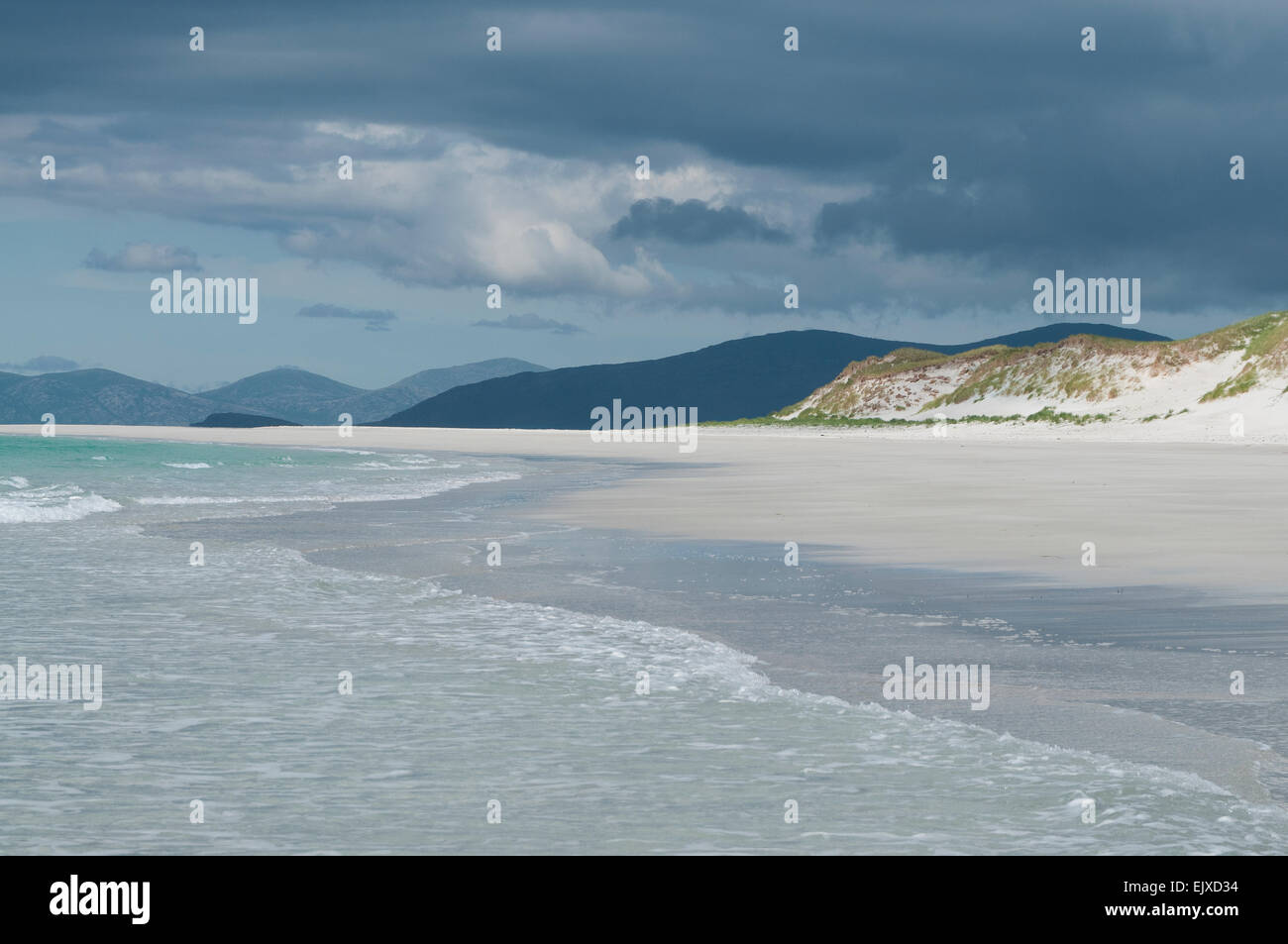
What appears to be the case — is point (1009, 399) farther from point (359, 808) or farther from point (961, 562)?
point (359, 808)

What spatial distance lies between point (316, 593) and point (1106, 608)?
8.02 metres

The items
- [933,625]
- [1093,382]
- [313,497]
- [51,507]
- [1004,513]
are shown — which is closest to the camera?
[933,625]

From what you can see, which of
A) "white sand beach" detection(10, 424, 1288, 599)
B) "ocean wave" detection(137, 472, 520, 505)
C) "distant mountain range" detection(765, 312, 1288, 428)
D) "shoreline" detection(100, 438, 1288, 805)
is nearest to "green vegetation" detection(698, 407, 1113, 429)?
"distant mountain range" detection(765, 312, 1288, 428)

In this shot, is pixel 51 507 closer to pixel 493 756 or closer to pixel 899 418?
pixel 493 756

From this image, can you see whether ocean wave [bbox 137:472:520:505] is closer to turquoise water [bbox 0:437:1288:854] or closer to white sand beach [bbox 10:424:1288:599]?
white sand beach [bbox 10:424:1288:599]

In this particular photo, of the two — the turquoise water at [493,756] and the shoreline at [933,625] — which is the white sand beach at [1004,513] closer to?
the shoreline at [933,625]

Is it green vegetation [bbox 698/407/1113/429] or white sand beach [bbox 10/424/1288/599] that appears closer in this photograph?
white sand beach [bbox 10/424/1288/599]

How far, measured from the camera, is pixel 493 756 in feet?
23.9

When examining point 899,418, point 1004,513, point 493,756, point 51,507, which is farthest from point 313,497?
point 899,418

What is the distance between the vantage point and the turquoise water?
19.5 ft

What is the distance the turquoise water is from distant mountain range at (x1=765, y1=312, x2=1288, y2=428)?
226 ft

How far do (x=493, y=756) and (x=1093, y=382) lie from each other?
9980 centimetres

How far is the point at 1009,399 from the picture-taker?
359 feet
